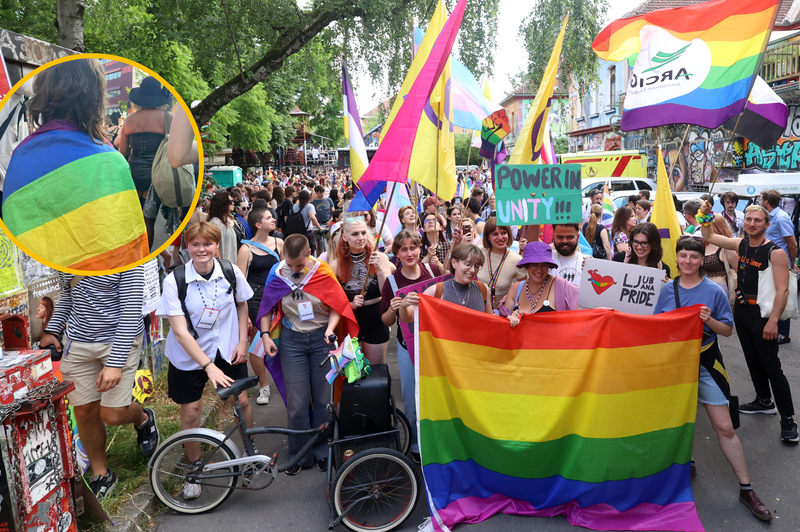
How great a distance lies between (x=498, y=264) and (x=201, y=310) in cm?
266

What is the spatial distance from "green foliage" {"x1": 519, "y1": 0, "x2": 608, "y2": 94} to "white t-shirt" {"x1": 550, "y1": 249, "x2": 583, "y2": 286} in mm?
5700

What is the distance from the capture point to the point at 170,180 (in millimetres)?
2883

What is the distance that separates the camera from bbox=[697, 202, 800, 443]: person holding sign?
4516mm

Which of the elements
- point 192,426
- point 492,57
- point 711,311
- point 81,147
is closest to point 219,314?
point 192,426

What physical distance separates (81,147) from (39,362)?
105cm

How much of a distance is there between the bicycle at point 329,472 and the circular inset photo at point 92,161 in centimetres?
122

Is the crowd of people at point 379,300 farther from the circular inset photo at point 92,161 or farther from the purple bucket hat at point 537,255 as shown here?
the circular inset photo at point 92,161

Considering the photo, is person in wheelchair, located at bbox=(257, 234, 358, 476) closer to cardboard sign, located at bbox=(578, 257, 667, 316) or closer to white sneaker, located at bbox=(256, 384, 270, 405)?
white sneaker, located at bbox=(256, 384, 270, 405)

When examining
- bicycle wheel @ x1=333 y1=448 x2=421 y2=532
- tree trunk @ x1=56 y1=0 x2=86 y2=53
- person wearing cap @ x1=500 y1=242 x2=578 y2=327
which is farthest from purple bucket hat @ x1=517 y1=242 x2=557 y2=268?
tree trunk @ x1=56 y1=0 x2=86 y2=53

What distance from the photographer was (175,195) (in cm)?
293

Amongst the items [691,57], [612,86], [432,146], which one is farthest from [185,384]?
[612,86]

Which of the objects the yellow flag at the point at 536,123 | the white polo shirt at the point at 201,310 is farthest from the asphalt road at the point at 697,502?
the yellow flag at the point at 536,123

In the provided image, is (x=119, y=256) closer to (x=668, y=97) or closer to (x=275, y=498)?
(x=275, y=498)

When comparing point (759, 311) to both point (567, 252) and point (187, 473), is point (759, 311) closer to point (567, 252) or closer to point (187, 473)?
point (567, 252)
